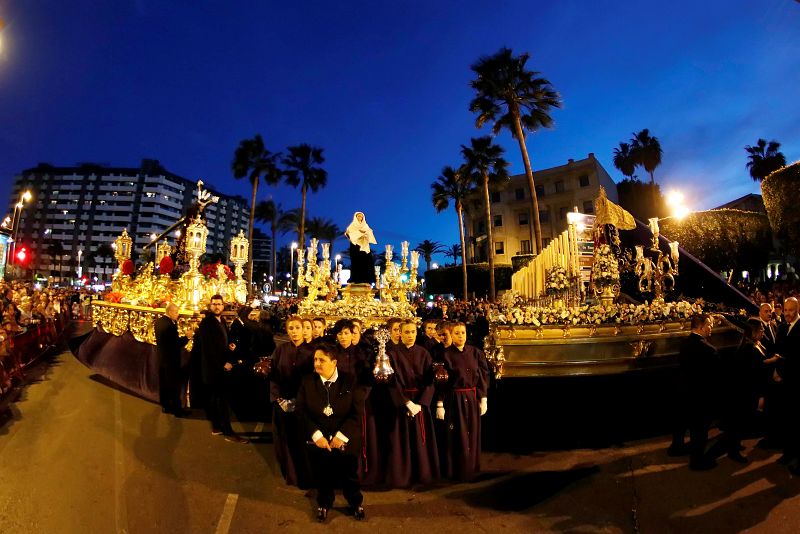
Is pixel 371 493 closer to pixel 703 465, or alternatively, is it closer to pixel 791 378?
pixel 703 465

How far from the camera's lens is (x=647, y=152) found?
133 ft

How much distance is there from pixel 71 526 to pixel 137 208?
11408cm

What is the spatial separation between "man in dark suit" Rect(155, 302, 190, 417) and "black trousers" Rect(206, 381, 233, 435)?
53.2 inches

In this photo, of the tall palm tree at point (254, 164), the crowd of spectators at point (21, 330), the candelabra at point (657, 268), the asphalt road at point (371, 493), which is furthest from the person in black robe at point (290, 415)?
the tall palm tree at point (254, 164)

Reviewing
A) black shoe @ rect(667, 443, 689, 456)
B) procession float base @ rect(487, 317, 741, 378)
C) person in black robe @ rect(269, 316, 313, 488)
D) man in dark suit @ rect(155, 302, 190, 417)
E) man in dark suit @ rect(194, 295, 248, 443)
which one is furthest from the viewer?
man in dark suit @ rect(155, 302, 190, 417)

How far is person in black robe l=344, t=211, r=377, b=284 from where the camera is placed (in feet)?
27.1

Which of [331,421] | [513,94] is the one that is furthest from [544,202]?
[331,421]

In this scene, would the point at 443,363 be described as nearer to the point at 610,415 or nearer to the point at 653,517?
the point at 653,517

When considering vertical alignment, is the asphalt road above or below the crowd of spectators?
below

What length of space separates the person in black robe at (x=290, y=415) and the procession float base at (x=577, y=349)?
3352 millimetres

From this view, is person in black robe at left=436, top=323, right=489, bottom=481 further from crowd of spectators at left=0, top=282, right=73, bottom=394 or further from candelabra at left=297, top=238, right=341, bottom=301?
crowd of spectators at left=0, top=282, right=73, bottom=394

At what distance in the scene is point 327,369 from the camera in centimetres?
333

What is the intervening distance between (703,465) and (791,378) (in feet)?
4.83

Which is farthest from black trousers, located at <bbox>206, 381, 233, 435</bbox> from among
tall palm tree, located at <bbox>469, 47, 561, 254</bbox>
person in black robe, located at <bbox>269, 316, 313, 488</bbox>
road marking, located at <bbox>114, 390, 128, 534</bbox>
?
tall palm tree, located at <bbox>469, 47, 561, 254</bbox>
